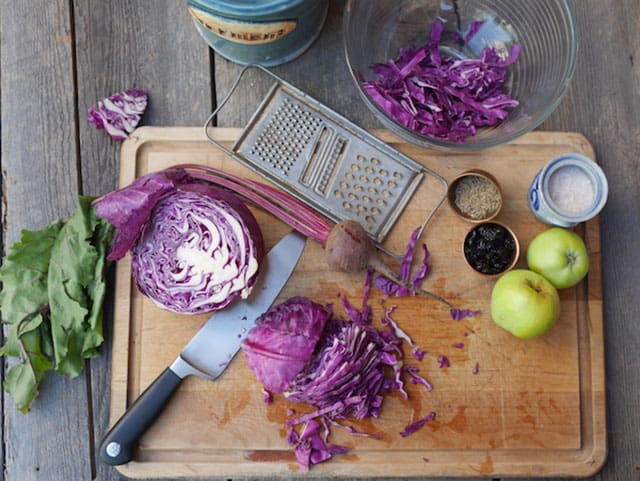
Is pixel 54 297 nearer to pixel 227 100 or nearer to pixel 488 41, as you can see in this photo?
pixel 227 100

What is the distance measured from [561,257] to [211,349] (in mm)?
899

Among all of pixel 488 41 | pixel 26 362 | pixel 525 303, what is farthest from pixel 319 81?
pixel 26 362

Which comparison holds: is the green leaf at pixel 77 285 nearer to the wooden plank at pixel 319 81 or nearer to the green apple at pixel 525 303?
the wooden plank at pixel 319 81

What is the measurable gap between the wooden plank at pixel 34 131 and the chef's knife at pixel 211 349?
0.20 metres

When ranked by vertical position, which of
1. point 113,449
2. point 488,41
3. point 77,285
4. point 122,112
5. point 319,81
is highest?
point 488,41

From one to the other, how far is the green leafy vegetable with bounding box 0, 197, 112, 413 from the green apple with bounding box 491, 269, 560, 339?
3.28 ft

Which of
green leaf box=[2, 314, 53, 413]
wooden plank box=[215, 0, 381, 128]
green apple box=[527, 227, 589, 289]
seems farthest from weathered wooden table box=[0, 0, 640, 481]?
green apple box=[527, 227, 589, 289]

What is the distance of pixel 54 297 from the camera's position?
Answer: 1498mm

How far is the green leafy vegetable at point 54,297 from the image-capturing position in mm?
1494

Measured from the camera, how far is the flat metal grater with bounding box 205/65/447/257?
5.22 ft

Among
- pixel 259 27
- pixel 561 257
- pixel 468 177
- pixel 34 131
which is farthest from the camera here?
pixel 34 131

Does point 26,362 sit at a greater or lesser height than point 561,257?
lesser

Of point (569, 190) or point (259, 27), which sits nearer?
point (259, 27)

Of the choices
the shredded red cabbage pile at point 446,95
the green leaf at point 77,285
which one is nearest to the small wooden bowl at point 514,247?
the shredded red cabbage pile at point 446,95
